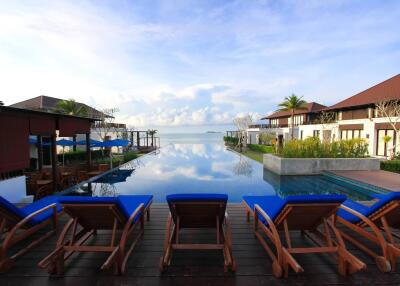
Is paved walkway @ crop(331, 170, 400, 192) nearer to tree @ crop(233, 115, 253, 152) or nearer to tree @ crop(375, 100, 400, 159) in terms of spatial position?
tree @ crop(375, 100, 400, 159)

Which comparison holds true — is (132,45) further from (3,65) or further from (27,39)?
(3,65)

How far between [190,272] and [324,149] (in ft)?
38.6

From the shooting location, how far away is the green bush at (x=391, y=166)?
11212mm

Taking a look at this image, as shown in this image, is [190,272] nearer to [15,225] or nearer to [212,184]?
[15,225]

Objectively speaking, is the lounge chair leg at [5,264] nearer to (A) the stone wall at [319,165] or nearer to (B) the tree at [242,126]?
(A) the stone wall at [319,165]

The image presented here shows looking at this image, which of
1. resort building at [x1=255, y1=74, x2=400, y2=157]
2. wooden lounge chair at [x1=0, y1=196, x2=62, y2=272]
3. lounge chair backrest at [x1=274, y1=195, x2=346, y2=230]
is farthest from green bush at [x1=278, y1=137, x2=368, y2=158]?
wooden lounge chair at [x1=0, y1=196, x2=62, y2=272]

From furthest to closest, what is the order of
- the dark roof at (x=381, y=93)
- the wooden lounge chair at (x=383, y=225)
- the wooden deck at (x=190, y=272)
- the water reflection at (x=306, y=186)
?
the dark roof at (x=381, y=93), the water reflection at (x=306, y=186), the wooden lounge chair at (x=383, y=225), the wooden deck at (x=190, y=272)

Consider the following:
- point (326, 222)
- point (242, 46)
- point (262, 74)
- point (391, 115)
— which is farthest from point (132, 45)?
point (391, 115)

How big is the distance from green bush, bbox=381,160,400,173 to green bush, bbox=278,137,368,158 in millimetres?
1021

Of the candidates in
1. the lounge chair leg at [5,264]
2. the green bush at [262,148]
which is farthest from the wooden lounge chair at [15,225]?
the green bush at [262,148]

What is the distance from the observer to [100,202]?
8.64 ft

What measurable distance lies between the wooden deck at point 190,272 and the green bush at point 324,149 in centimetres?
940

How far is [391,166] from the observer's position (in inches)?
451

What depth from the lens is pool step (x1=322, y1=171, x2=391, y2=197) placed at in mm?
7991
